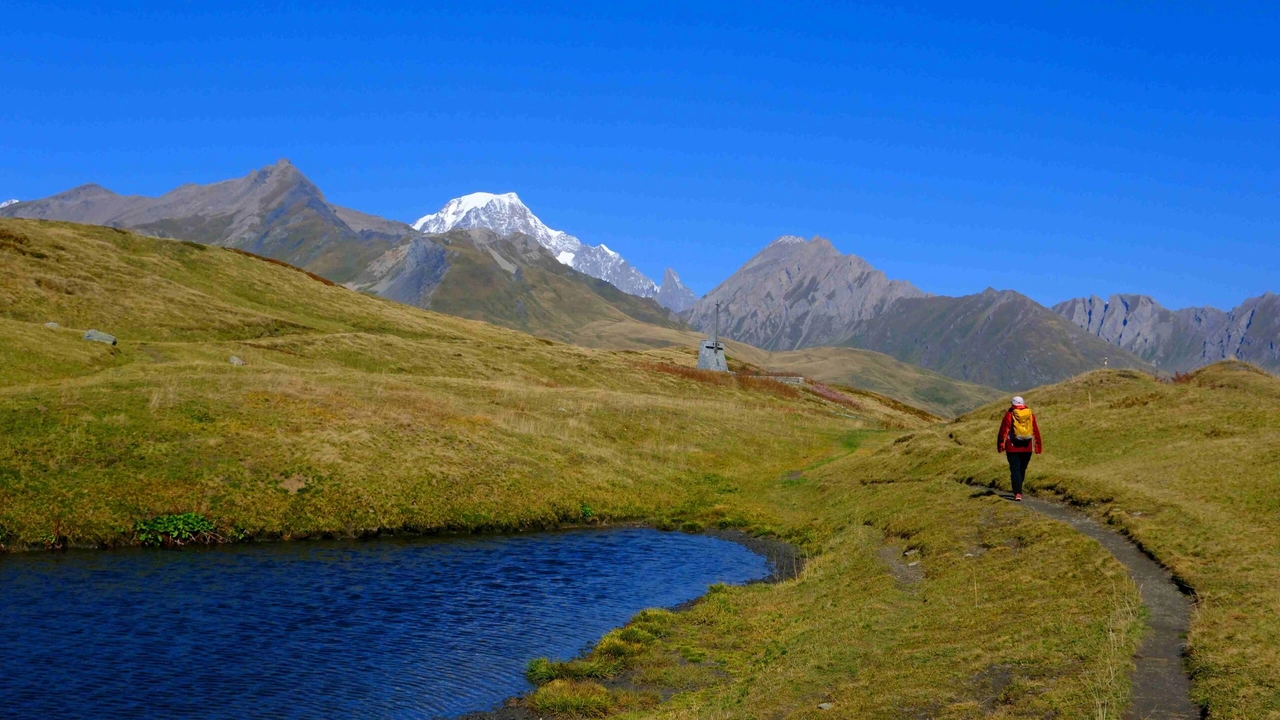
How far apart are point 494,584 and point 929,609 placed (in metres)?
16.1

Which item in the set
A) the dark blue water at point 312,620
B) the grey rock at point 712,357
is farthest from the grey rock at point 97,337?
the grey rock at point 712,357

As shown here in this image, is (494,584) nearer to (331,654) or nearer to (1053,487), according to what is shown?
(331,654)

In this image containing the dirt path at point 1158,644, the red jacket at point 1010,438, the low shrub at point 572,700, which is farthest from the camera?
the red jacket at point 1010,438

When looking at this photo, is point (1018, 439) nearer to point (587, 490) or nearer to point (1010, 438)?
point (1010, 438)

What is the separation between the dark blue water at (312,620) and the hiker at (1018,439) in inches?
432

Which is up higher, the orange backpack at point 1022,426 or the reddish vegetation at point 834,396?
the reddish vegetation at point 834,396

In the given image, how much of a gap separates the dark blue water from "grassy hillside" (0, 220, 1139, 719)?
2.88m

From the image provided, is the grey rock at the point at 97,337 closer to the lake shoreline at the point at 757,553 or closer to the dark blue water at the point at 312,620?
the dark blue water at the point at 312,620

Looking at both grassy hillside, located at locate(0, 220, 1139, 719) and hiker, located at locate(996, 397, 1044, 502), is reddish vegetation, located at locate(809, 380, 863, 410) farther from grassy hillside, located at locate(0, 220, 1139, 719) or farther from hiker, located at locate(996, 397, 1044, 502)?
hiker, located at locate(996, 397, 1044, 502)

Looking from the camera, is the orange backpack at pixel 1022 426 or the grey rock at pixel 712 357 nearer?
the orange backpack at pixel 1022 426

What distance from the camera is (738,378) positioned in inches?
4975

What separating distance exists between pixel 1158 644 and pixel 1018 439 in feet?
61.3

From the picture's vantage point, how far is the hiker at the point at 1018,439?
114 feet

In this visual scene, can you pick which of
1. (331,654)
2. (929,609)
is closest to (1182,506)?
(929,609)
